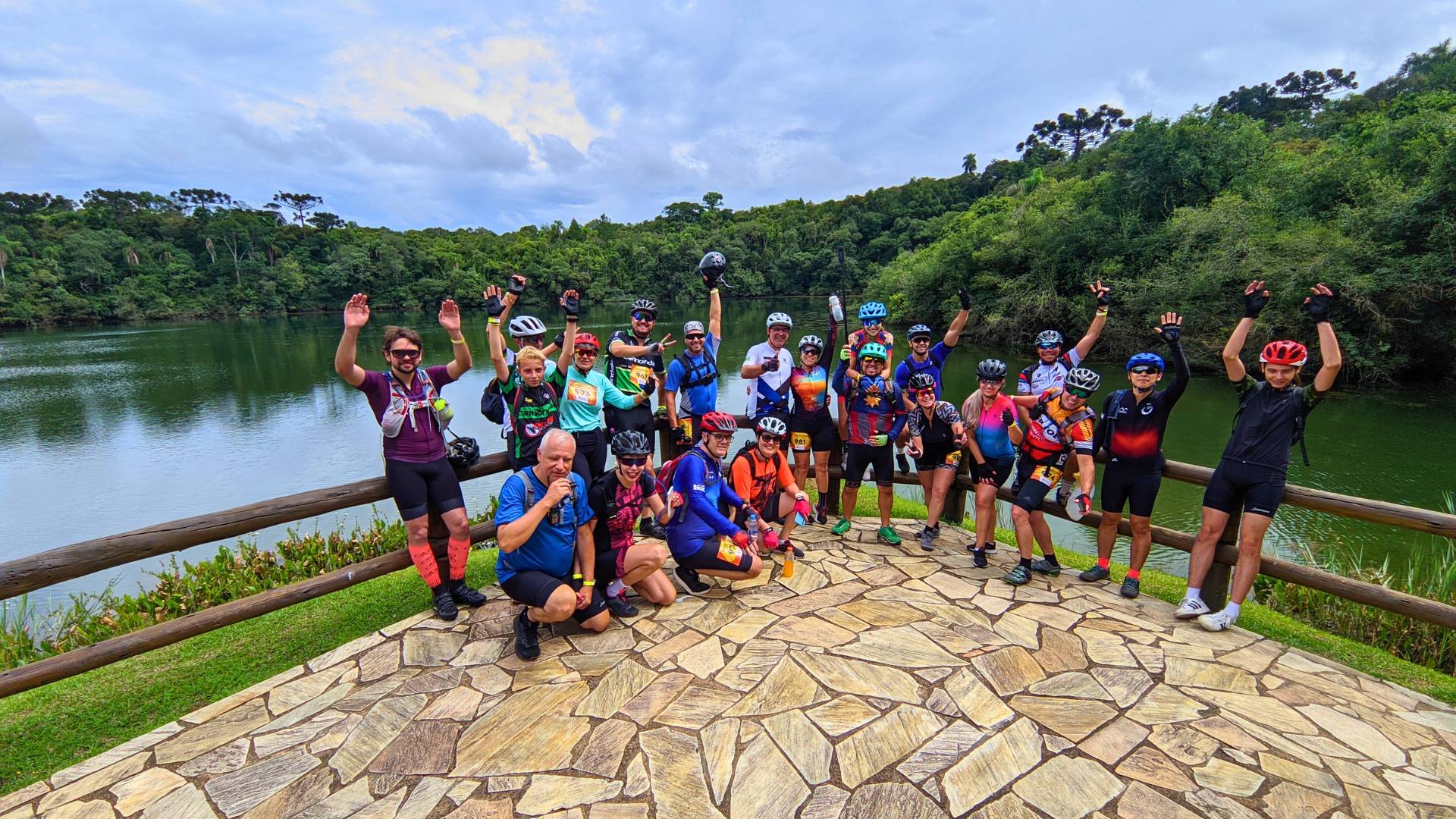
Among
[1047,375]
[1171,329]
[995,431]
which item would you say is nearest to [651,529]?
[995,431]

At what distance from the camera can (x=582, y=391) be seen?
15.2 ft

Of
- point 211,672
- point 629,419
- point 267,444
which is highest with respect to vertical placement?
point 629,419

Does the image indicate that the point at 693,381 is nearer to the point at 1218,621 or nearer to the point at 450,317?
the point at 450,317

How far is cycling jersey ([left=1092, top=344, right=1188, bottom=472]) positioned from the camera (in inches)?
168

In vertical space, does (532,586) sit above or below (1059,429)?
below

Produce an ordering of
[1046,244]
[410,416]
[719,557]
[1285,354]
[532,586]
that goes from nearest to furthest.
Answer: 1. [532,586]
2. [1285,354]
3. [410,416]
4. [719,557]
5. [1046,244]

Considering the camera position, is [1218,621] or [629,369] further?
[629,369]

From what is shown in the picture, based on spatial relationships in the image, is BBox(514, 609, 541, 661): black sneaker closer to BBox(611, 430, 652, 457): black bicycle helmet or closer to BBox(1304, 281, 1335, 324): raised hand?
BBox(611, 430, 652, 457): black bicycle helmet

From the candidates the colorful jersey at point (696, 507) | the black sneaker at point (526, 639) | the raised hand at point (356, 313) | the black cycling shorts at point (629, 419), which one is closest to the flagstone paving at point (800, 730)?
the black sneaker at point (526, 639)

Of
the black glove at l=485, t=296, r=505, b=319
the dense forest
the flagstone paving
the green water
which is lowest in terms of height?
the green water

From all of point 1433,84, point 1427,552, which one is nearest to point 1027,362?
point 1427,552

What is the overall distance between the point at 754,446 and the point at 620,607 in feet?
5.20

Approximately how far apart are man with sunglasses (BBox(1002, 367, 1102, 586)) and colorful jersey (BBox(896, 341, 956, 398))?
84cm

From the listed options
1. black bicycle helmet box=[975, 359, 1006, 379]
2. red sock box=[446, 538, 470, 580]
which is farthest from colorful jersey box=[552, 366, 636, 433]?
black bicycle helmet box=[975, 359, 1006, 379]
